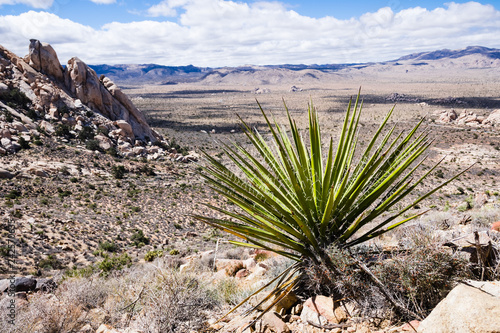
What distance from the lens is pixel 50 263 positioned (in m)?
9.92

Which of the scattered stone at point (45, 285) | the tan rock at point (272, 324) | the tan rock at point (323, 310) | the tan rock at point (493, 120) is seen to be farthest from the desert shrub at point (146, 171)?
the tan rock at point (493, 120)

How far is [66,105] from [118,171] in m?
11.9

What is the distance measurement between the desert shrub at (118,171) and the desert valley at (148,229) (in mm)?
91

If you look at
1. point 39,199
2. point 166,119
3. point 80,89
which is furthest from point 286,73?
point 39,199

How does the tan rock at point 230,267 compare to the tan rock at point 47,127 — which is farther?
the tan rock at point 47,127

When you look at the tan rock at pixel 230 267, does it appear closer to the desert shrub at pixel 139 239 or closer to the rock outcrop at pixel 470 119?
the desert shrub at pixel 139 239

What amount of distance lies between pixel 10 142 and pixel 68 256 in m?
13.4

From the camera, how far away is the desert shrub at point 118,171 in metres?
20.7

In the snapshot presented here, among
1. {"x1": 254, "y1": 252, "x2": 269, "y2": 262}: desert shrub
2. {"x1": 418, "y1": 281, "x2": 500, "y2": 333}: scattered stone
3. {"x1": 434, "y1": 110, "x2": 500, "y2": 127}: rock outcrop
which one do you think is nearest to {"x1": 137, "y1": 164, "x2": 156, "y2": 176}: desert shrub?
{"x1": 254, "y1": 252, "x2": 269, "y2": 262}: desert shrub

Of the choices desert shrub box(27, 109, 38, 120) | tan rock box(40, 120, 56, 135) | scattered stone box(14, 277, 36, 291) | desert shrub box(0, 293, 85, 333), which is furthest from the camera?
desert shrub box(27, 109, 38, 120)

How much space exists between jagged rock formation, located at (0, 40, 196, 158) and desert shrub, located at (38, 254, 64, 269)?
49.4ft

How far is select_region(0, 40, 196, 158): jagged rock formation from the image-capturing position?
2431 cm

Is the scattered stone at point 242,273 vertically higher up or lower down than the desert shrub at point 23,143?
lower down

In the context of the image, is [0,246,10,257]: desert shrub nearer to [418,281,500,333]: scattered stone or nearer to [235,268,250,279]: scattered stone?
[235,268,250,279]: scattered stone
